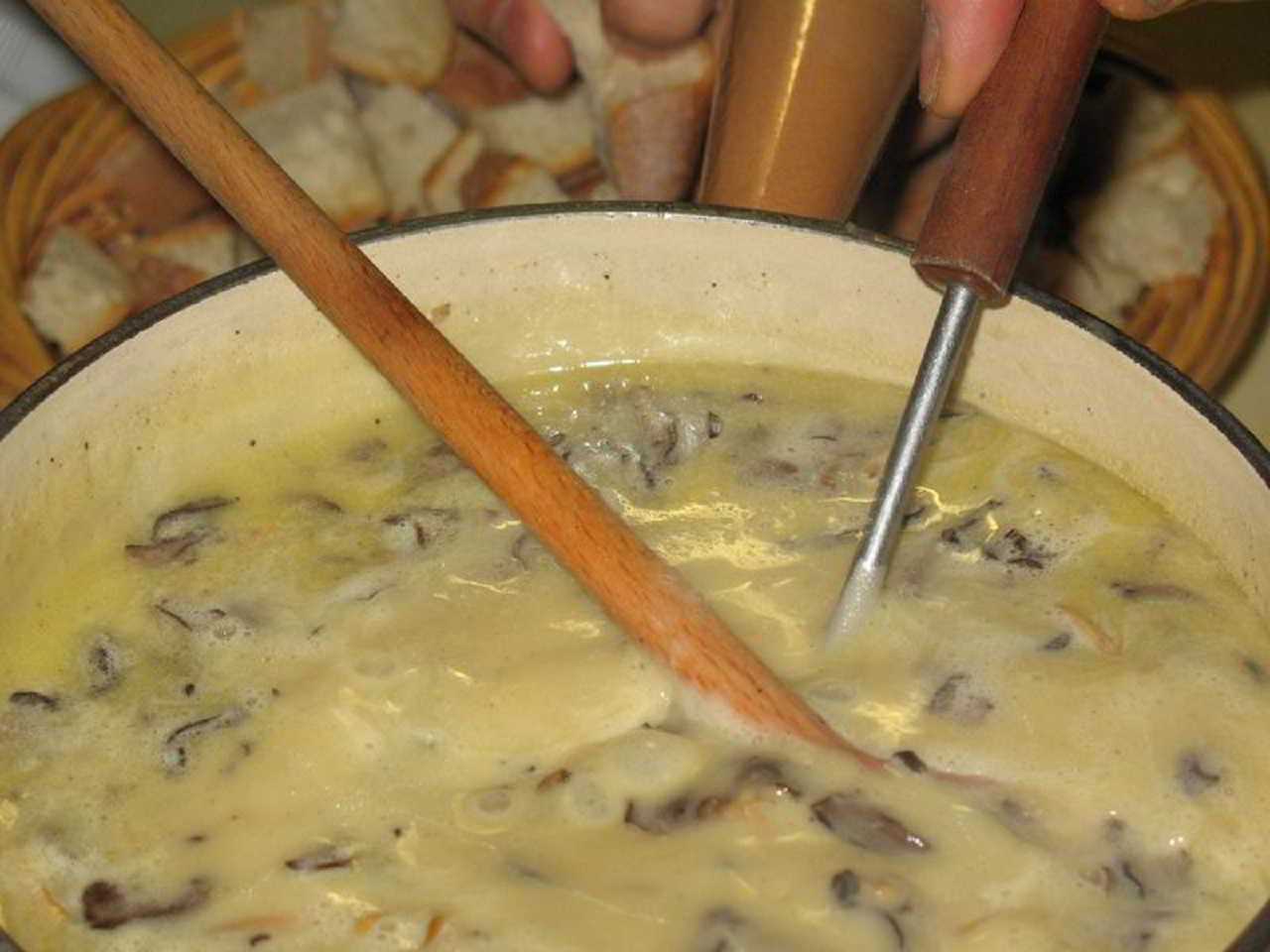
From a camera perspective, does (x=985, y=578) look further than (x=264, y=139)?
No

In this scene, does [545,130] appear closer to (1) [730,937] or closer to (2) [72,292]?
(2) [72,292]

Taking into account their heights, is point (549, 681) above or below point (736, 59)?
below

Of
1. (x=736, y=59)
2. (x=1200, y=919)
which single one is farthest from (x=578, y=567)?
(x=736, y=59)

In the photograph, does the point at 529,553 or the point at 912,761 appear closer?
the point at 912,761

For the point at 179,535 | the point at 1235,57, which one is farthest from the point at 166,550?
the point at 1235,57

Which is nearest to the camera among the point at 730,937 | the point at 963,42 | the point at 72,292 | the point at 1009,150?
the point at 730,937

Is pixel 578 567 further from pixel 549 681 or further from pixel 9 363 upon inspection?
pixel 9 363

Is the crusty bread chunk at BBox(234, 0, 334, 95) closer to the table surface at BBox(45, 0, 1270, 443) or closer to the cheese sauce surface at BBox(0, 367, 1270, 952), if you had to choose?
the table surface at BBox(45, 0, 1270, 443)
